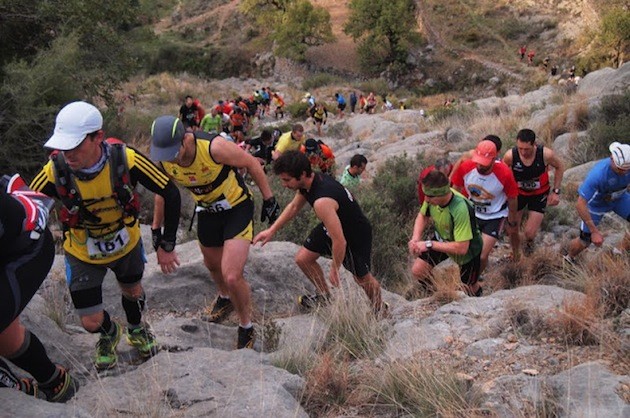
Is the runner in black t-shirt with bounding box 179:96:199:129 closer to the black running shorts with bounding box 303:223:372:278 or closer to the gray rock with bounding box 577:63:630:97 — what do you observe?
the gray rock with bounding box 577:63:630:97

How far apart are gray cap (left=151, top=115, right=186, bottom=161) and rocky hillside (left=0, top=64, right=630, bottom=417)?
1391 millimetres

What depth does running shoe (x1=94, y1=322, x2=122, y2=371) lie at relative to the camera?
4004 millimetres

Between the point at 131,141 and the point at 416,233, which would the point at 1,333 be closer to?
the point at 416,233

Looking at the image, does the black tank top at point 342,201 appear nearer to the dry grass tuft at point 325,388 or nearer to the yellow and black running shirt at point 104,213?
the yellow and black running shirt at point 104,213

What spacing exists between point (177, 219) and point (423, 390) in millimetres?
1958

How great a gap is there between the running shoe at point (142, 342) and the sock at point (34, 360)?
74cm

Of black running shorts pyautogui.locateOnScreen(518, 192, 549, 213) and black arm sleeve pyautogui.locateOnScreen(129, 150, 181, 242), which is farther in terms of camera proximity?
black running shorts pyautogui.locateOnScreen(518, 192, 549, 213)

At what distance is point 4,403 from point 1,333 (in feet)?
2.09

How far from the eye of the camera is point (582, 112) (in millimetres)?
13078

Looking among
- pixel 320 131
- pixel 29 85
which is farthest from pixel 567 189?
pixel 320 131

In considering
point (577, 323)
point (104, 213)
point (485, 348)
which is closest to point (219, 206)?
point (104, 213)

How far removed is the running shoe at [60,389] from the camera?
348 centimetres

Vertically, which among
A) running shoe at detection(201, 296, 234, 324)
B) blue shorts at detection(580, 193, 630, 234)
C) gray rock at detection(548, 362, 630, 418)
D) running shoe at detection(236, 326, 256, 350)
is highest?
gray rock at detection(548, 362, 630, 418)

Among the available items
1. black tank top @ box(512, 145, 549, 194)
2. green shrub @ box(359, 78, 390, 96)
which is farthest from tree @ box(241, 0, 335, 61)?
black tank top @ box(512, 145, 549, 194)
